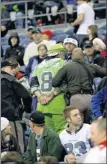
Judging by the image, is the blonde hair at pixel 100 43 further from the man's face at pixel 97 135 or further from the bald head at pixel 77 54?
the man's face at pixel 97 135

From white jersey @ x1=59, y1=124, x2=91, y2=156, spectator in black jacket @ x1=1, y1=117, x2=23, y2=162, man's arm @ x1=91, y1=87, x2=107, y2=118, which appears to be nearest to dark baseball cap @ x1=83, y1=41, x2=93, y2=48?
man's arm @ x1=91, y1=87, x2=107, y2=118

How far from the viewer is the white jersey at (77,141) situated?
1281cm

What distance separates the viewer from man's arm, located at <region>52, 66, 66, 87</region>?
14.0 metres

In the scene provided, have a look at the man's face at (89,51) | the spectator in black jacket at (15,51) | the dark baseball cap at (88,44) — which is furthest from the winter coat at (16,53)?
the man's face at (89,51)

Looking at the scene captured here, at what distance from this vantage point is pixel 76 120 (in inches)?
513

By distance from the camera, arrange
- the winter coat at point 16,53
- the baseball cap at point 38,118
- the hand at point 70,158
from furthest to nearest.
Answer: the winter coat at point 16,53 → the baseball cap at point 38,118 → the hand at point 70,158

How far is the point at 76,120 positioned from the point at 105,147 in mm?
3415

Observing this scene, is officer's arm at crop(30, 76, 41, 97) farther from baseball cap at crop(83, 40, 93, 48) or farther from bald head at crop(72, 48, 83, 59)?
baseball cap at crop(83, 40, 93, 48)

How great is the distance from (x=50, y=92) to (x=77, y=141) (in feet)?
5.13

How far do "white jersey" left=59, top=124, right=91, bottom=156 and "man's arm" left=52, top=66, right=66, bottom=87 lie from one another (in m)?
1.18

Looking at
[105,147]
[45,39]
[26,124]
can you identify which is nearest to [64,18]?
[45,39]

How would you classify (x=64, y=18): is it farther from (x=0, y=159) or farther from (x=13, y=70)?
(x=0, y=159)

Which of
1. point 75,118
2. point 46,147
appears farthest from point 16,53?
point 46,147

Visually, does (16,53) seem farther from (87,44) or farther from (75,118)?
(75,118)
